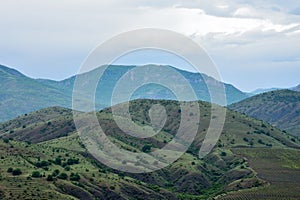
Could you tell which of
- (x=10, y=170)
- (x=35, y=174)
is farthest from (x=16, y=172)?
(x=35, y=174)

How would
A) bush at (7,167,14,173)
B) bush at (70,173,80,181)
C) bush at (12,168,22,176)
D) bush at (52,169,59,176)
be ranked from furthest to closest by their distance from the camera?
bush at (70,173,80,181)
bush at (52,169,59,176)
bush at (7,167,14,173)
bush at (12,168,22,176)

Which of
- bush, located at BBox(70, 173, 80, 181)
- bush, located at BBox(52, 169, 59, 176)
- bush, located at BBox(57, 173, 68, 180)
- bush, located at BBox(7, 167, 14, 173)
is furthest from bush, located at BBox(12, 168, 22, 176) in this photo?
bush, located at BBox(70, 173, 80, 181)

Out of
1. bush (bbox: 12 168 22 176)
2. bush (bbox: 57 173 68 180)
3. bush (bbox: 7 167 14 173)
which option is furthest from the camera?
bush (bbox: 57 173 68 180)

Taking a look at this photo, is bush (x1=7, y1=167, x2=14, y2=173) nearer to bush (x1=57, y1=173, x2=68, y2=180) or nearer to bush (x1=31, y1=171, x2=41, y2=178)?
bush (x1=31, y1=171, x2=41, y2=178)

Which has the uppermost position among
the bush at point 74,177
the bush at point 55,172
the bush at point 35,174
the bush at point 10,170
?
the bush at point 10,170

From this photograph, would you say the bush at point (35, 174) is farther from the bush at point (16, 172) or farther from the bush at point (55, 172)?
the bush at point (55, 172)

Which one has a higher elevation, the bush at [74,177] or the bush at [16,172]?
the bush at [16,172]

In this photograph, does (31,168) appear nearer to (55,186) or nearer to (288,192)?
(55,186)

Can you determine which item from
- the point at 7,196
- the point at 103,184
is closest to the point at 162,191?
the point at 103,184

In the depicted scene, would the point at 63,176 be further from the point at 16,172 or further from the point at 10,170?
the point at 10,170

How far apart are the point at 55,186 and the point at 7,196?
67.3 feet

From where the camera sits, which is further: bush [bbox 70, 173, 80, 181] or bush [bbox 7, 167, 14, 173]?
bush [bbox 70, 173, 80, 181]

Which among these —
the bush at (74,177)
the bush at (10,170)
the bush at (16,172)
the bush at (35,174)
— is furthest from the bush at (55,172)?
the bush at (10,170)

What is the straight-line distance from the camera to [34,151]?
197500 mm
